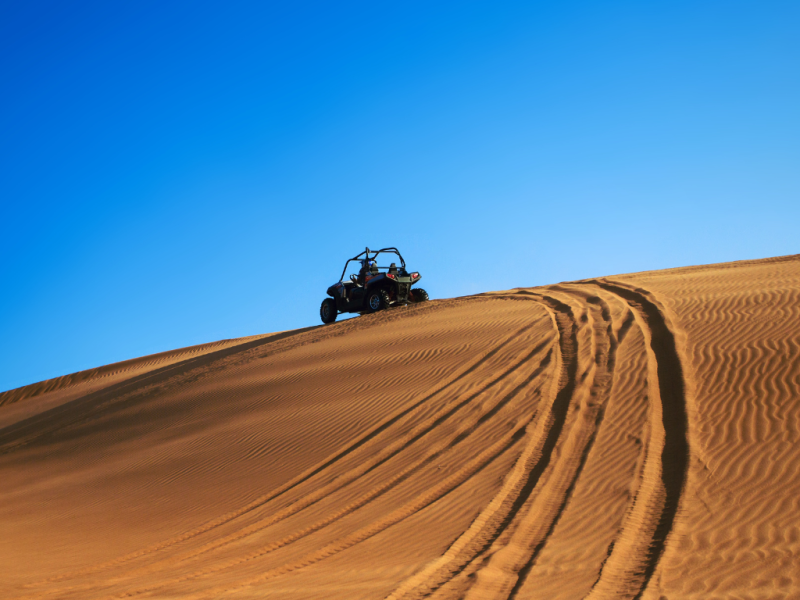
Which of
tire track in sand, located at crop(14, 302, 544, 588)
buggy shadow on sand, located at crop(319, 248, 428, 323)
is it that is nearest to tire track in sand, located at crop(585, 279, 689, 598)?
tire track in sand, located at crop(14, 302, 544, 588)

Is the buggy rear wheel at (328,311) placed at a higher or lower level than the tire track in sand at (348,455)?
higher

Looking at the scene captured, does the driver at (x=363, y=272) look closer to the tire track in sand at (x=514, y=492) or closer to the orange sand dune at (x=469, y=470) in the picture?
the orange sand dune at (x=469, y=470)

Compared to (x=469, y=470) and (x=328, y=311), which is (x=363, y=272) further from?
(x=469, y=470)

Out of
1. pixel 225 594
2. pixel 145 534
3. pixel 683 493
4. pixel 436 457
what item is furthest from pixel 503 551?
pixel 145 534

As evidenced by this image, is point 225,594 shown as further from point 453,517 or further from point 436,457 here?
point 436,457

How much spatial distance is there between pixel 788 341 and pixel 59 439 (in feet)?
47.3

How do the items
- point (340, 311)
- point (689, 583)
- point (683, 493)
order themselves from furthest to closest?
point (340, 311) < point (683, 493) < point (689, 583)

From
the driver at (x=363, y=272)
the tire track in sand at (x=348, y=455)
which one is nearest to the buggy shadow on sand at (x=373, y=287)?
the driver at (x=363, y=272)

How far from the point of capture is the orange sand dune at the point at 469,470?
4693 mm

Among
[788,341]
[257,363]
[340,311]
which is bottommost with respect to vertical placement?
[788,341]

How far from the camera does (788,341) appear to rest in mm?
8578

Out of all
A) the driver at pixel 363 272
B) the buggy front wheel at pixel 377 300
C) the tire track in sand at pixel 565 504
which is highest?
the driver at pixel 363 272

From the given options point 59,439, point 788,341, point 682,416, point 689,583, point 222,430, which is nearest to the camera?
point 689,583

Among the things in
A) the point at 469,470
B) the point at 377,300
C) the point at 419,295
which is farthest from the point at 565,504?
the point at 419,295
